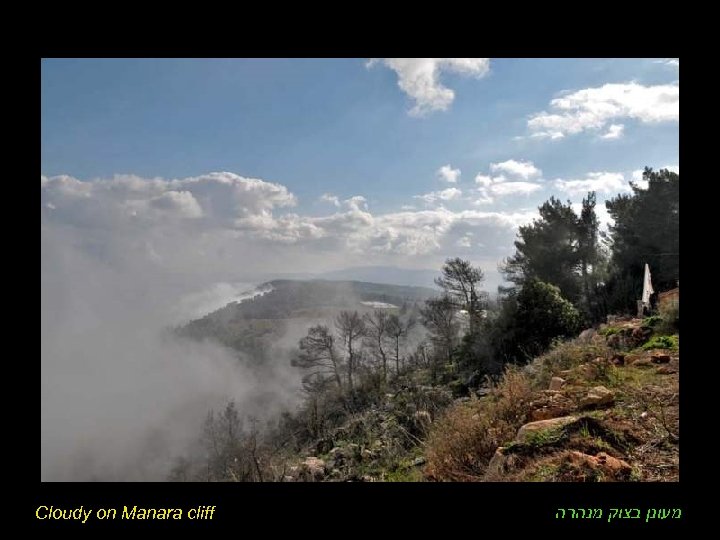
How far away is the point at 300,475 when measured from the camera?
802 cm

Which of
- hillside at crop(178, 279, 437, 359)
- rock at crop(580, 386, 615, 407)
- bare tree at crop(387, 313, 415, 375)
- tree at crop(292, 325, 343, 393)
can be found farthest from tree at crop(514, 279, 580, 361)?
hillside at crop(178, 279, 437, 359)

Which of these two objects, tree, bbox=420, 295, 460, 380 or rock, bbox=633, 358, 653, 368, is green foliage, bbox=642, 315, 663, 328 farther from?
tree, bbox=420, 295, 460, 380

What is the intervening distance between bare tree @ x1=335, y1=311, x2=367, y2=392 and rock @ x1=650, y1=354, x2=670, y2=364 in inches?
1072

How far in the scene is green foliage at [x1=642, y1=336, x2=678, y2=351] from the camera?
6.36 metres

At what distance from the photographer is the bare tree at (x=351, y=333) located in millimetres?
32406

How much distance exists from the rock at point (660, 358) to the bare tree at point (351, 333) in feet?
89.4

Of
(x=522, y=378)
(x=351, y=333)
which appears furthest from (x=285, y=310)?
(x=522, y=378)

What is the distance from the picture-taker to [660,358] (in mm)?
5535
